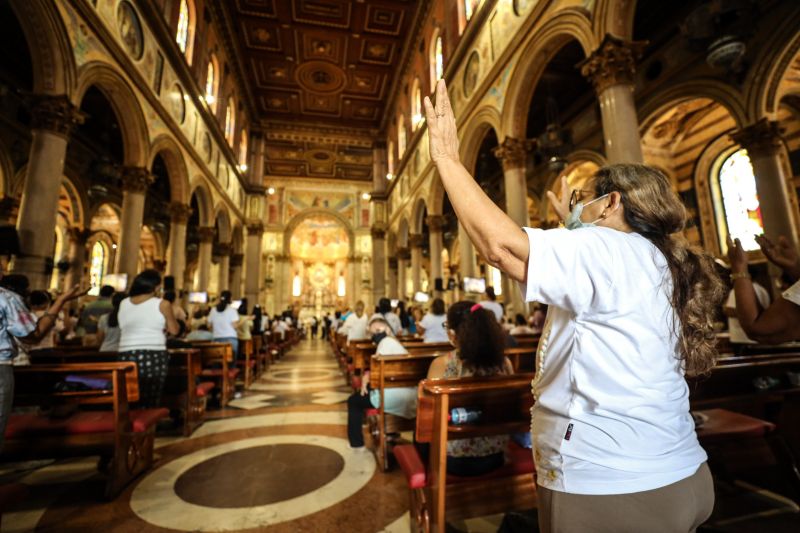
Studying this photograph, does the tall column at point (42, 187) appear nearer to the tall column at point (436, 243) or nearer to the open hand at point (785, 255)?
the open hand at point (785, 255)

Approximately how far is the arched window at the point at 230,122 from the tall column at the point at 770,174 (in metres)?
17.5

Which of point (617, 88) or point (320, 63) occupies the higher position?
point (320, 63)

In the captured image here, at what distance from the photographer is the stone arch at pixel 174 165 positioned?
10.1 meters

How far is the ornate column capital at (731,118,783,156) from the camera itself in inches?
277

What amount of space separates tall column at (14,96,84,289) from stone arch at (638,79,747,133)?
12.1 m

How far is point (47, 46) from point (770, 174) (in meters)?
13.0

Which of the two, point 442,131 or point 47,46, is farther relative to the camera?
point 47,46

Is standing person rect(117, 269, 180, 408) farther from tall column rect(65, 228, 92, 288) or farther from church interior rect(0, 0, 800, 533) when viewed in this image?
tall column rect(65, 228, 92, 288)

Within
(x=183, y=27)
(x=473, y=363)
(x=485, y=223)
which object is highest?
(x=183, y=27)

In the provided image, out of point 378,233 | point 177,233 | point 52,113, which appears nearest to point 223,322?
point 52,113

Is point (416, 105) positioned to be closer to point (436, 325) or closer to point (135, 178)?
point (135, 178)

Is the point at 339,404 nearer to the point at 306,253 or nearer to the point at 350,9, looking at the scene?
the point at 350,9

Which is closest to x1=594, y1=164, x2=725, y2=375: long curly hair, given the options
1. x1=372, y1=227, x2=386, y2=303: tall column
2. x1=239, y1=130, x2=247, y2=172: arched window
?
x1=239, y1=130, x2=247, y2=172: arched window

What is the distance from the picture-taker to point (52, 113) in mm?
6180
